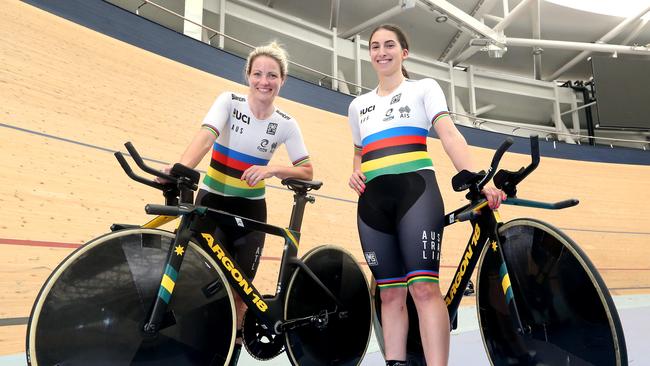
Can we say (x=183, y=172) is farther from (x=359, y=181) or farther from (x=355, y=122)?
(x=355, y=122)

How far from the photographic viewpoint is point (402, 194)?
1.48m

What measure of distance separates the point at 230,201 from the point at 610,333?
141 cm

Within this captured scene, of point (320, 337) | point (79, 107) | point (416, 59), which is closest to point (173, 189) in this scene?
point (320, 337)

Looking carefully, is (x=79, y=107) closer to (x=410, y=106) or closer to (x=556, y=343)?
(x=410, y=106)

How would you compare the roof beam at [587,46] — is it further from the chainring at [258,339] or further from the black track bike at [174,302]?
the chainring at [258,339]

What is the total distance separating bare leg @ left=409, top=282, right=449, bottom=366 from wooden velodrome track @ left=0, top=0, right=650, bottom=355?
7.45ft

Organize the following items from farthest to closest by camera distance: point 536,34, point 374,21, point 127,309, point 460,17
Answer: point 536,34
point 374,21
point 460,17
point 127,309

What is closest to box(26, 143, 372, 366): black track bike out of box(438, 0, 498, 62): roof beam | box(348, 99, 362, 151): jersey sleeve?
box(348, 99, 362, 151): jersey sleeve

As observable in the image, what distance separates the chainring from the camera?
5.19 ft

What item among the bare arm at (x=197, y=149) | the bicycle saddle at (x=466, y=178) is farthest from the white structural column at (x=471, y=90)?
the bare arm at (x=197, y=149)

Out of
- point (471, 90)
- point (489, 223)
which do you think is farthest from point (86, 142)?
point (471, 90)

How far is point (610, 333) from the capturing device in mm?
1010

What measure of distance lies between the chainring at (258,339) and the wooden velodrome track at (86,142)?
155cm

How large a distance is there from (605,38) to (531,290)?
1322 cm
